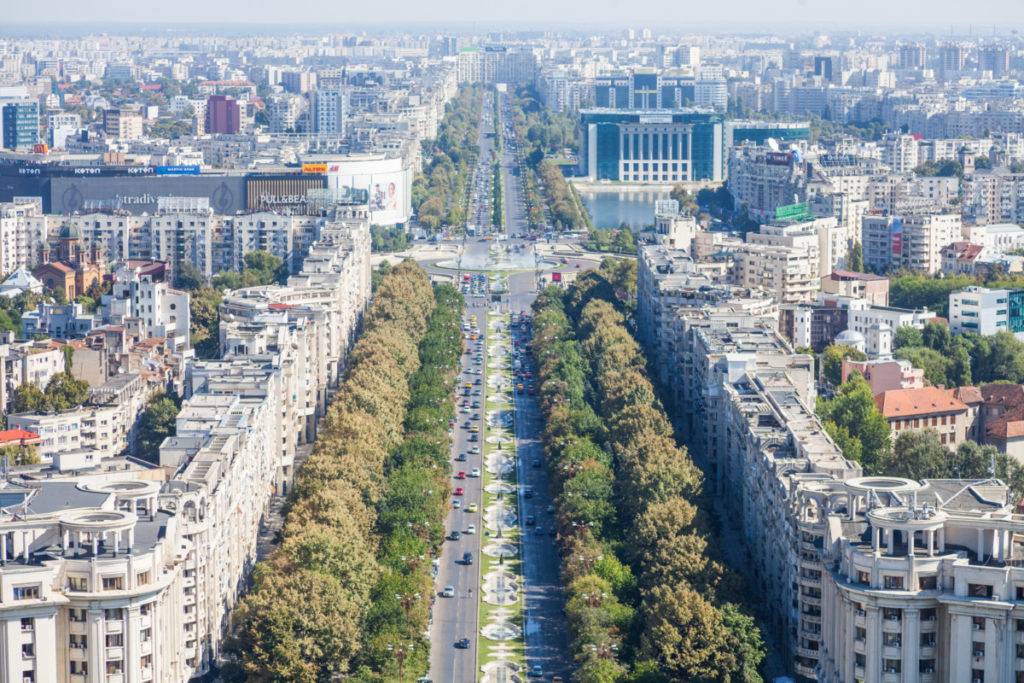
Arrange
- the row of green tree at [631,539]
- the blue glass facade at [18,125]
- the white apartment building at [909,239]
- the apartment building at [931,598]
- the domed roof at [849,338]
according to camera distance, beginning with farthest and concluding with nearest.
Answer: the blue glass facade at [18,125], the white apartment building at [909,239], the domed roof at [849,338], the row of green tree at [631,539], the apartment building at [931,598]

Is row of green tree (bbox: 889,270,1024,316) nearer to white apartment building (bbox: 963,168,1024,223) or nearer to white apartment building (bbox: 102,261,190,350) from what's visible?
white apartment building (bbox: 963,168,1024,223)

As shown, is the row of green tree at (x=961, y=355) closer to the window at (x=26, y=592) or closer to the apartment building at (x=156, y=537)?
the apartment building at (x=156, y=537)

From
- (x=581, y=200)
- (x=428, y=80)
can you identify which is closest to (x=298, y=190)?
(x=581, y=200)

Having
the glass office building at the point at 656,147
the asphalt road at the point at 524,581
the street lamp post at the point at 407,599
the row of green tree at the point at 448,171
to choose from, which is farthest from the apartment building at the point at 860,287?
the glass office building at the point at 656,147

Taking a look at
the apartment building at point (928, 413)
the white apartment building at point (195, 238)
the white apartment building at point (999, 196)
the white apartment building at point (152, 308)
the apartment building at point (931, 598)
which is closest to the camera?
the apartment building at point (931, 598)

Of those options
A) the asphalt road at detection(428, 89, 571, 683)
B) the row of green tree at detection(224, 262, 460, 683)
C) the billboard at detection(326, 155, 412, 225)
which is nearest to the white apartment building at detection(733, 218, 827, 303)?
the asphalt road at detection(428, 89, 571, 683)

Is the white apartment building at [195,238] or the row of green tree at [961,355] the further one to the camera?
the white apartment building at [195,238]
